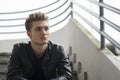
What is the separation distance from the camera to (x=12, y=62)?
7.45ft

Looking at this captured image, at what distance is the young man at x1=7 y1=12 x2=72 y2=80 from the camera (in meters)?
2.20

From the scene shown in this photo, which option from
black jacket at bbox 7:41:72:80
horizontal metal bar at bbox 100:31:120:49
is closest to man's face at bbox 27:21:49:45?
black jacket at bbox 7:41:72:80

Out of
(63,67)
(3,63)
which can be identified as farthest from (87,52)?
(3,63)

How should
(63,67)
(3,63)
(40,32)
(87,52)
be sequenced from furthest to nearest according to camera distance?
(3,63) → (87,52) → (63,67) → (40,32)

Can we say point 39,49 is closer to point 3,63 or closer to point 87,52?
point 87,52

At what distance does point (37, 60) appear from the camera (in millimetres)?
2273

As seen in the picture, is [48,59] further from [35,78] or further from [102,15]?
[102,15]

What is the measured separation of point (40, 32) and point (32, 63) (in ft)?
0.92

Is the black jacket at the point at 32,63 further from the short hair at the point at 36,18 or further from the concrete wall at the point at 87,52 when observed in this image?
the concrete wall at the point at 87,52

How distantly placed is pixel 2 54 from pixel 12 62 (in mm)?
1351

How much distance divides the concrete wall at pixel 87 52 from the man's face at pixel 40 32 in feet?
1.68

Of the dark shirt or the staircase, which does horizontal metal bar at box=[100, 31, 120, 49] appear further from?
the staircase

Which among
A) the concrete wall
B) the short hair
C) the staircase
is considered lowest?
the staircase

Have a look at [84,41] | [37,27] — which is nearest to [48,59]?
[37,27]
